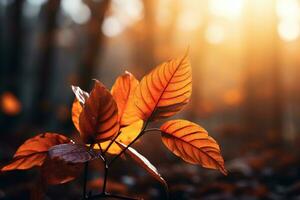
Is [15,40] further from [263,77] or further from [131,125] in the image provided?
[131,125]

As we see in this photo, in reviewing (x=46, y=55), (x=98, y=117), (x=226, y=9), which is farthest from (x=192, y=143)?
(x=226, y=9)

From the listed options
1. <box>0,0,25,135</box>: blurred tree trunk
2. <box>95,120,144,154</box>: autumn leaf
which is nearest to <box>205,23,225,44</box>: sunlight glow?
<box>0,0,25,135</box>: blurred tree trunk

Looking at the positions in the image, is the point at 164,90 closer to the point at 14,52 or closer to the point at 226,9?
the point at 14,52

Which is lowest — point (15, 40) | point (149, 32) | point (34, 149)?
point (15, 40)

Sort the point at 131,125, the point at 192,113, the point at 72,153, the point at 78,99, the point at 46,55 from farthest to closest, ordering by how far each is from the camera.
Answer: the point at 192,113 < the point at 46,55 < the point at 131,125 < the point at 78,99 < the point at 72,153

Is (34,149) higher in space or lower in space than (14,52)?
higher

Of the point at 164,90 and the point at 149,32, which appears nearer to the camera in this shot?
the point at 164,90

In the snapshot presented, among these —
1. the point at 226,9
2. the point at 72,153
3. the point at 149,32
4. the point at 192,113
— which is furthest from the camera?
the point at 226,9

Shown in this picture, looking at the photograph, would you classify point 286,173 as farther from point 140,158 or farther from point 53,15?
point 53,15
